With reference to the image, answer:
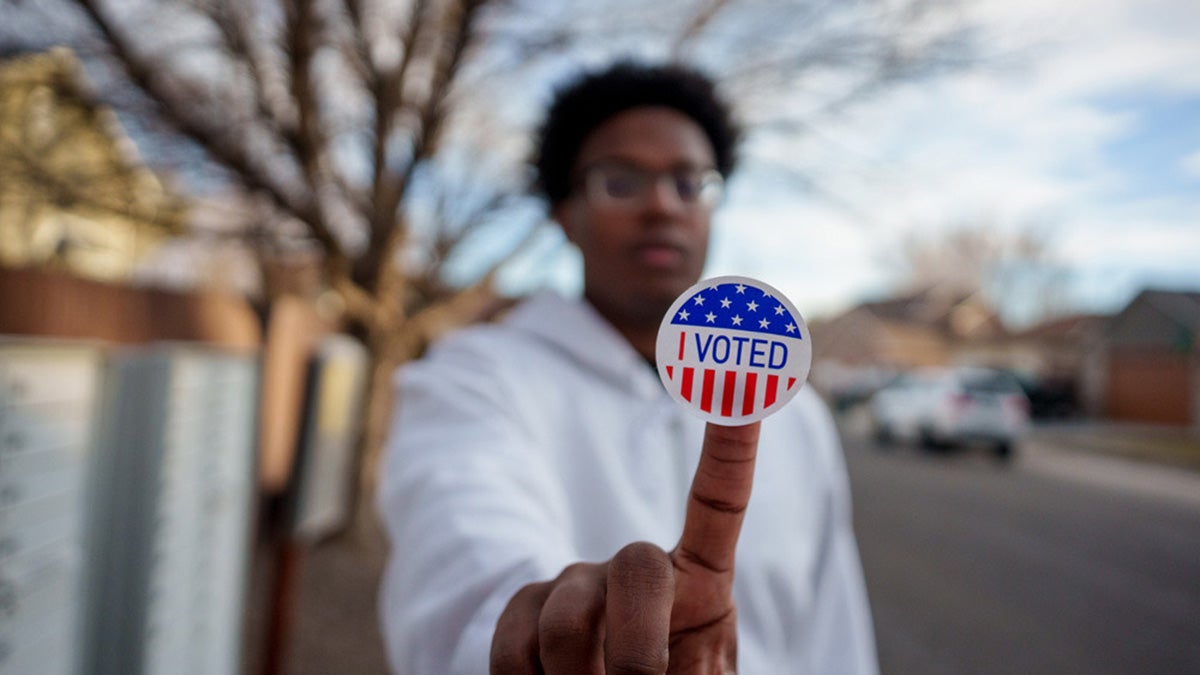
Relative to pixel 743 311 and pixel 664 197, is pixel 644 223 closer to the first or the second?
pixel 664 197

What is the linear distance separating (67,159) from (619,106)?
15.5 feet

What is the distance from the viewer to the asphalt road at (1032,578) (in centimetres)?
425

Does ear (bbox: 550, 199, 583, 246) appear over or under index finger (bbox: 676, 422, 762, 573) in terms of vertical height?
over

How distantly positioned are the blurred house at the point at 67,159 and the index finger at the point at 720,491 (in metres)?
4.15

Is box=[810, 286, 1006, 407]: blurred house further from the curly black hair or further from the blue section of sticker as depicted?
the blue section of sticker

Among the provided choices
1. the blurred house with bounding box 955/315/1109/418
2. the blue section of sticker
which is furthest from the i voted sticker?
the blurred house with bounding box 955/315/1109/418

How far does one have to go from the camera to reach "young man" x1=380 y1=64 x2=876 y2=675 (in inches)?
24.1

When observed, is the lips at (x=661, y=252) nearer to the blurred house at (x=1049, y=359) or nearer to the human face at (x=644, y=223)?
the human face at (x=644, y=223)

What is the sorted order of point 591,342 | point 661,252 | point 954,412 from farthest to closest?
1. point 954,412
2. point 591,342
3. point 661,252

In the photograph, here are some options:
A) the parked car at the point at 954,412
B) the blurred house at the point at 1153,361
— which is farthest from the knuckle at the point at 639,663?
the parked car at the point at 954,412

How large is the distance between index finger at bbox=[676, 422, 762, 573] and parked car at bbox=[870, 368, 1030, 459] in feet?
46.1

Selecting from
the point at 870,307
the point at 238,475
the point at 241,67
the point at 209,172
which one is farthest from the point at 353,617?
the point at 870,307

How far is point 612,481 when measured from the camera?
110cm

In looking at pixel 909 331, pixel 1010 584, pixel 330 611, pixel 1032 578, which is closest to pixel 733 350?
pixel 330 611
